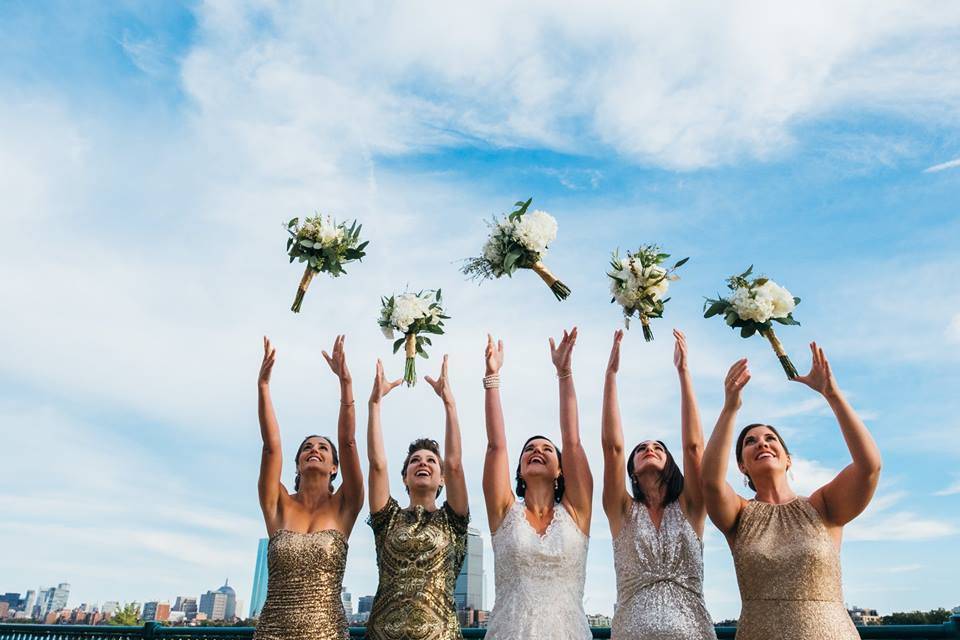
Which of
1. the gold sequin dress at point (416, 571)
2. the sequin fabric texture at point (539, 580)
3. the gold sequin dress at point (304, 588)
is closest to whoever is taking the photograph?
the sequin fabric texture at point (539, 580)

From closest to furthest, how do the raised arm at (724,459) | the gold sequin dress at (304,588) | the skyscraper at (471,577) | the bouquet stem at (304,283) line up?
the raised arm at (724,459) → the gold sequin dress at (304,588) → the skyscraper at (471,577) → the bouquet stem at (304,283)

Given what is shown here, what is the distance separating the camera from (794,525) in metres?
4.38

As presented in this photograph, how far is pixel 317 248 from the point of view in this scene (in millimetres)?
6699

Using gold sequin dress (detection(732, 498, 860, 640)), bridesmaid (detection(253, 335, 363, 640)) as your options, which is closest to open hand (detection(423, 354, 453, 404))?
bridesmaid (detection(253, 335, 363, 640))

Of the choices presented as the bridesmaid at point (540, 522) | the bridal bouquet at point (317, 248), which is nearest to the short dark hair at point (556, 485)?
the bridesmaid at point (540, 522)

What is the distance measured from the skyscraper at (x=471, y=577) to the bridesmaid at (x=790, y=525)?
1.97 meters

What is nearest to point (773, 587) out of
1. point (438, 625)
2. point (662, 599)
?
point (662, 599)

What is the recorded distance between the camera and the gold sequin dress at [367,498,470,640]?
4.83 metres

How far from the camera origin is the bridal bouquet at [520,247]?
6.07 m

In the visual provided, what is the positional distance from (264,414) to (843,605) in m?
4.21

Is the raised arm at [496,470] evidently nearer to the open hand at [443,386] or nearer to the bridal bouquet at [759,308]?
the open hand at [443,386]

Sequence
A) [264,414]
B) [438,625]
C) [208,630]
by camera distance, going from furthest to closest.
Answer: [208,630], [264,414], [438,625]

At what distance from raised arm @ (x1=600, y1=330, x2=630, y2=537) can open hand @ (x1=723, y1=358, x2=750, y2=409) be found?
2.77 feet

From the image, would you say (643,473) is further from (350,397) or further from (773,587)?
(350,397)
